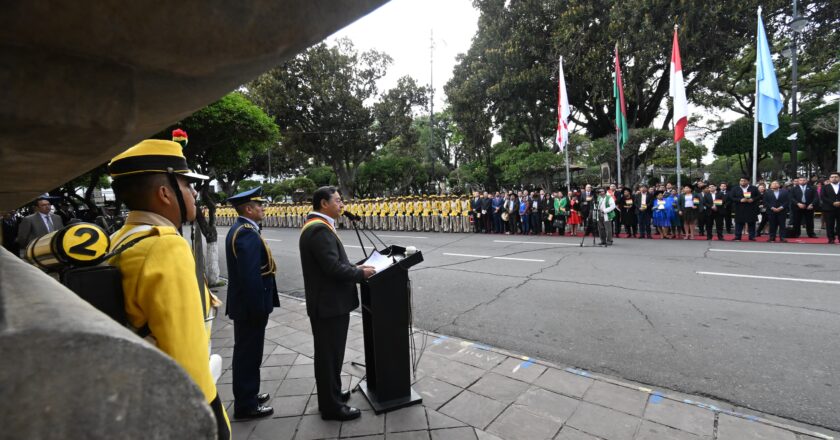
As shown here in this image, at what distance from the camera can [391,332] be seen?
3.00 meters

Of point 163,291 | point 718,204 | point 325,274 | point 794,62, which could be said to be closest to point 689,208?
point 718,204

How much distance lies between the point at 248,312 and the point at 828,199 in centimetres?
1351

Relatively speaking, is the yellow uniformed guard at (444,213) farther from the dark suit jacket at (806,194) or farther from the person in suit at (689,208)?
the dark suit jacket at (806,194)

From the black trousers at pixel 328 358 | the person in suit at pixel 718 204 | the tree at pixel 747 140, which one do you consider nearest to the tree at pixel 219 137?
the black trousers at pixel 328 358

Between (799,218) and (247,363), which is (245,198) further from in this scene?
(799,218)

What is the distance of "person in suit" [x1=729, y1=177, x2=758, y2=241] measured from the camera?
11130mm

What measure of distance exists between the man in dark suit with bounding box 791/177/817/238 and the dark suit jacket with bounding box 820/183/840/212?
0.38m

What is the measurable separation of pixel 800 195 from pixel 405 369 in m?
13.1

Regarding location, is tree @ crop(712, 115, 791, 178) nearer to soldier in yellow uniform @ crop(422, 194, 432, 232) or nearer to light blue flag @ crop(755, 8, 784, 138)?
light blue flag @ crop(755, 8, 784, 138)

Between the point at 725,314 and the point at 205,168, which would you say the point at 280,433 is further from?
the point at 205,168

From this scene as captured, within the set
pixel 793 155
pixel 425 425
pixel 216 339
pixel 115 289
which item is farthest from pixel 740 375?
pixel 793 155

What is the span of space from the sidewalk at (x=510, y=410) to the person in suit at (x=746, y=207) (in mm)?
10751

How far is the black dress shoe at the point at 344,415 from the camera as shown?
288 centimetres

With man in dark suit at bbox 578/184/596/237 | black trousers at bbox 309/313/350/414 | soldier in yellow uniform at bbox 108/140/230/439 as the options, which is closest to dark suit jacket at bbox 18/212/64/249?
black trousers at bbox 309/313/350/414
